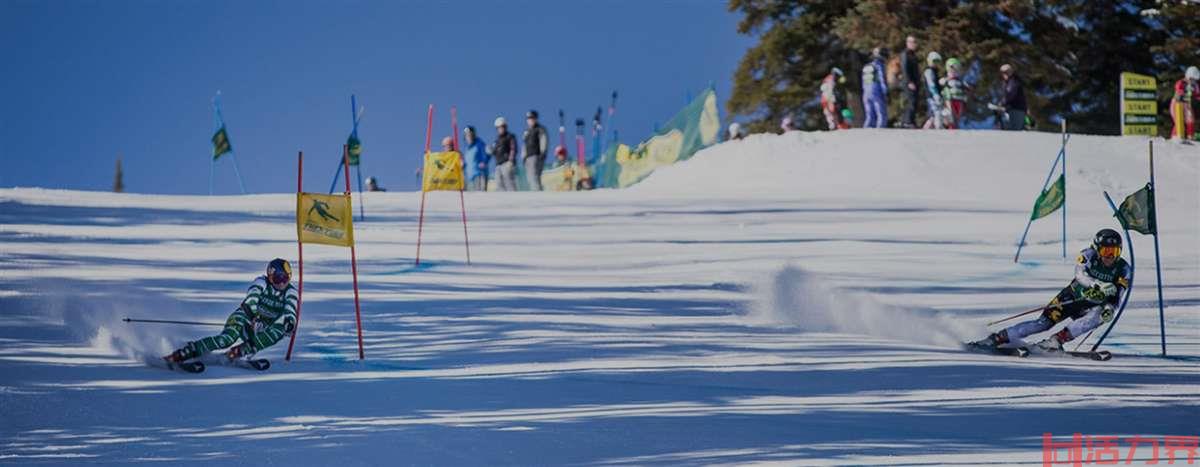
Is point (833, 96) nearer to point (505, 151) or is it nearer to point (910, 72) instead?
point (910, 72)

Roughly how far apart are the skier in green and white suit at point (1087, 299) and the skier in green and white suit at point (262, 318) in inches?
209

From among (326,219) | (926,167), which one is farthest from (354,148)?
(326,219)

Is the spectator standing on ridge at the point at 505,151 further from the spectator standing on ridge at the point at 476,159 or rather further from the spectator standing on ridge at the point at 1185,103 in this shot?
Result: the spectator standing on ridge at the point at 1185,103

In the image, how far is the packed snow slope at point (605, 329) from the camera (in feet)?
27.9

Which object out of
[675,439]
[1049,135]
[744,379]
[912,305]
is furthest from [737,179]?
[675,439]

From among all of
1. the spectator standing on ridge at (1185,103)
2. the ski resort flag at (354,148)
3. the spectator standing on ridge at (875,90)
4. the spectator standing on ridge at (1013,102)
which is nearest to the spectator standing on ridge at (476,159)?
the ski resort flag at (354,148)

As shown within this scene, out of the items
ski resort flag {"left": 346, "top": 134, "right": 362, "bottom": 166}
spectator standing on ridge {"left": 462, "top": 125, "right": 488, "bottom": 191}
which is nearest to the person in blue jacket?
spectator standing on ridge {"left": 462, "top": 125, "right": 488, "bottom": 191}

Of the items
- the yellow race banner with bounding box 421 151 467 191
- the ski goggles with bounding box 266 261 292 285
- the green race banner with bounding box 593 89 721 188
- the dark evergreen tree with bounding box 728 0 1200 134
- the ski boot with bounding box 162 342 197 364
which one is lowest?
the ski boot with bounding box 162 342 197 364

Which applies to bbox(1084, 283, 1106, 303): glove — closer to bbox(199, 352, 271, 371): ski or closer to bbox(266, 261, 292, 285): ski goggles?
bbox(266, 261, 292, 285): ski goggles

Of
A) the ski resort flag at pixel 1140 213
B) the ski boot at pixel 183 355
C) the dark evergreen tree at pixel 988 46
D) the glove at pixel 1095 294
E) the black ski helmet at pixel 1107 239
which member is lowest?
the ski boot at pixel 183 355

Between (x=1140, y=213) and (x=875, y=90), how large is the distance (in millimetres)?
15762

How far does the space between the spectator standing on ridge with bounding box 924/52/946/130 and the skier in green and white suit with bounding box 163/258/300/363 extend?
1807cm

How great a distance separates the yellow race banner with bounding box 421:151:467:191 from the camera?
17953 millimetres

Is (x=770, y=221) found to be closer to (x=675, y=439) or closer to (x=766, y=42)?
(x=675, y=439)
